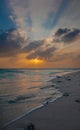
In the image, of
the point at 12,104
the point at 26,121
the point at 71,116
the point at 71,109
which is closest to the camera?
the point at 26,121

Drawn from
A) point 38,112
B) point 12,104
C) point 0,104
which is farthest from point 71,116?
point 0,104

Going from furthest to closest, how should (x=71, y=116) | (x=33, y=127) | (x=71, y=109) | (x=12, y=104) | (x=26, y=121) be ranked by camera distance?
(x=12, y=104)
(x=71, y=109)
(x=71, y=116)
(x=26, y=121)
(x=33, y=127)

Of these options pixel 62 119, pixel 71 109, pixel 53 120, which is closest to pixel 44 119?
pixel 53 120

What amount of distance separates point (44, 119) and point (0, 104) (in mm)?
3635

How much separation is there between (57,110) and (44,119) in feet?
4.70

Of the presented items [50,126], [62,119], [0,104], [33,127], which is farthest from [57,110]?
[0,104]

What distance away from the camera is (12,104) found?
8711 mm

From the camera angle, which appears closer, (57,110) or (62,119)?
(62,119)

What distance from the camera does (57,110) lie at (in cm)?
738

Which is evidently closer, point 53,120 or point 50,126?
point 50,126

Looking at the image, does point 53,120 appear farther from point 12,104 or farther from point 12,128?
point 12,104

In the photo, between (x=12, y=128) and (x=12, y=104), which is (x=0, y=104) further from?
(x=12, y=128)

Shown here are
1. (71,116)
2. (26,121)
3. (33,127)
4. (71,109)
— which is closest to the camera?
(33,127)

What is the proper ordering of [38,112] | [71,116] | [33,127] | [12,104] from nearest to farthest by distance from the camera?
[33,127] < [71,116] < [38,112] < [12,104]
